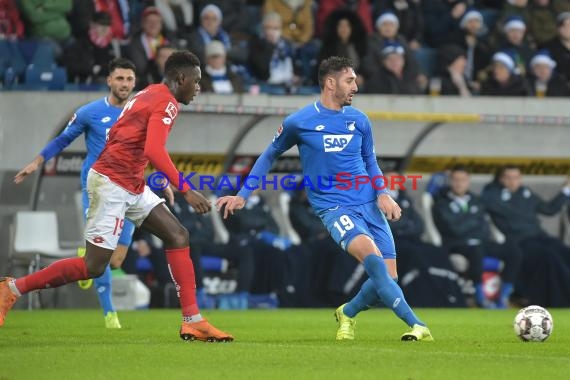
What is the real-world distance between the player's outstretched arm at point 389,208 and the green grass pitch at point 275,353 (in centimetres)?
88

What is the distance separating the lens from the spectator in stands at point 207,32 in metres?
17.8

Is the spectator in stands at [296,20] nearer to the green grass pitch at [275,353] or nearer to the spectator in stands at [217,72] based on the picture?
the spectator in stands at [217,72]

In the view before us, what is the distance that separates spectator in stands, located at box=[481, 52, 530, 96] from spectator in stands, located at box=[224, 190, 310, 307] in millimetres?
3900

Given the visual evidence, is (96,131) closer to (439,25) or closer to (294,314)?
(294,314)

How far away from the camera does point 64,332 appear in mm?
11031

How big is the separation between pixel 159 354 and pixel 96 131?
12.1ft

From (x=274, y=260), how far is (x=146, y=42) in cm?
321

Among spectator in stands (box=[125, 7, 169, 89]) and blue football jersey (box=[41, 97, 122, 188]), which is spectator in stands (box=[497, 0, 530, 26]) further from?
blue football jersey (box=[41, 97, 122, 188])

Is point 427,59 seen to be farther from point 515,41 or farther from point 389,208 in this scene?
point 389,208

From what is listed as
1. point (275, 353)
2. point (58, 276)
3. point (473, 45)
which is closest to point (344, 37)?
point (473, 45)

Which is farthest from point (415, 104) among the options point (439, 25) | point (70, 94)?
point (70, 94)

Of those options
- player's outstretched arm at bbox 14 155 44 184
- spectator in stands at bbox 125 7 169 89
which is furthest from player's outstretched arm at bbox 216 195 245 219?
spectator in stands at bbox 125 7 169 89

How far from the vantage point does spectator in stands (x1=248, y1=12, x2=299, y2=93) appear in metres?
18.2

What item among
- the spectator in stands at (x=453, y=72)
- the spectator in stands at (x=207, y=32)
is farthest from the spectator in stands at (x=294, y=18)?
the spectator in stands at (x=453, y=72)
